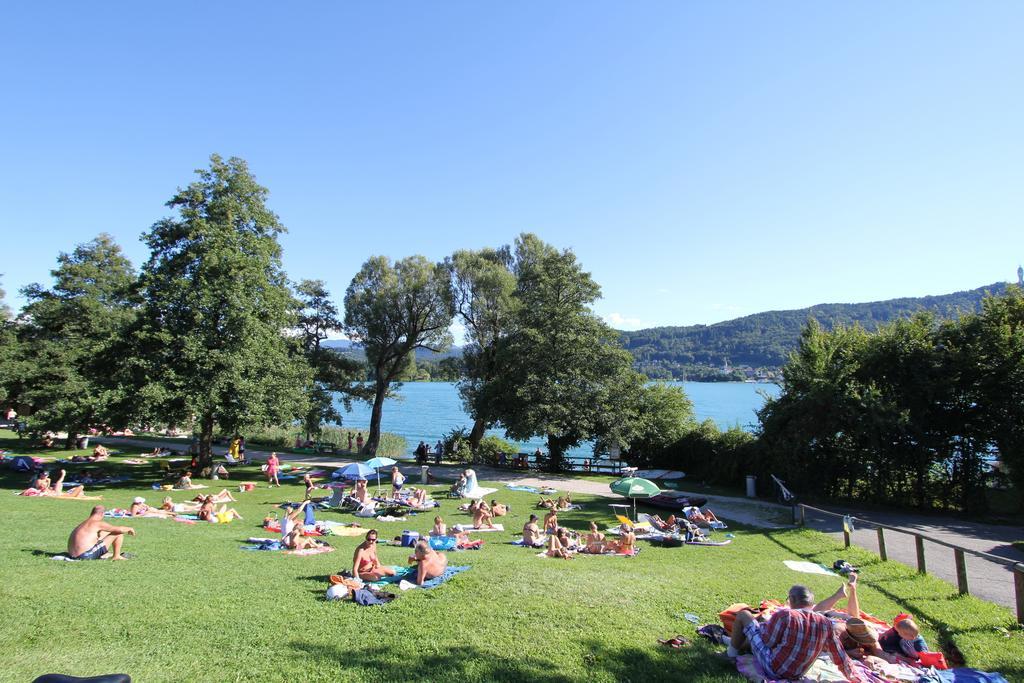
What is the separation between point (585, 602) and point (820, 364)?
16853 millimetres

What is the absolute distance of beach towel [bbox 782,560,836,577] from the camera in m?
12.5

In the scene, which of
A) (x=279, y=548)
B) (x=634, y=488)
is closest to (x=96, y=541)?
(x=279, y=548)

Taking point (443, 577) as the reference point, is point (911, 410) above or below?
above

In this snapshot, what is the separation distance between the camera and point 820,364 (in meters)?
21.5

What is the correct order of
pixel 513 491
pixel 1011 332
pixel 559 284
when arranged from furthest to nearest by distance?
1. pixel 559 284
2. pixel 513 491
3. pixel 1011 332

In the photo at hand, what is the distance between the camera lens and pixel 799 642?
652 centimetres

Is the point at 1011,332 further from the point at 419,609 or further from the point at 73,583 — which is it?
the point at 73,583

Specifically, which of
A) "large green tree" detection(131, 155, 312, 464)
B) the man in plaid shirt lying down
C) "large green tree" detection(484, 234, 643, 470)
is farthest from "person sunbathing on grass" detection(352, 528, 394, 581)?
"large green tree" detection(484, 234, 643, 470)

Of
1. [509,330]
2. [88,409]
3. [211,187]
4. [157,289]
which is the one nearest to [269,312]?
[157,289]

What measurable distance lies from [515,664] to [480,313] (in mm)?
28201

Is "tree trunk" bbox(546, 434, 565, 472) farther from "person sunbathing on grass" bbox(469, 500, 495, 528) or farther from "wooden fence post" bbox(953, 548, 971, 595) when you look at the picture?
"wooden fence post" bbox(953, 548, 971, 595)

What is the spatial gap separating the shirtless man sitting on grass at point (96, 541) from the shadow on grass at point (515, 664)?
631 cm

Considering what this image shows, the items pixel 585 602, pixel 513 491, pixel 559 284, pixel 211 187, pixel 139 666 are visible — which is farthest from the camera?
pixel 559 284

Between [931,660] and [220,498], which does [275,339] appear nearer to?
[220,498]
